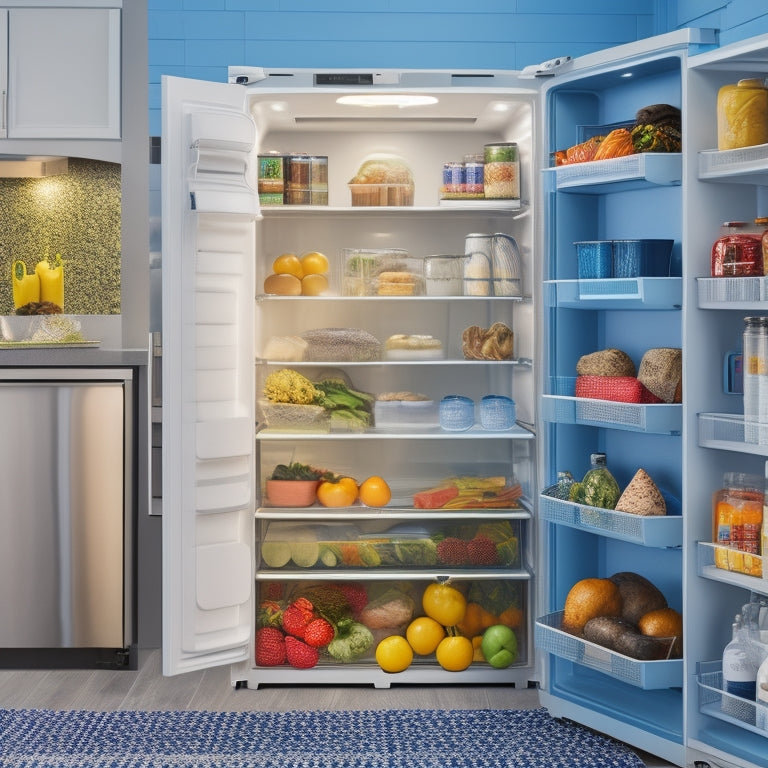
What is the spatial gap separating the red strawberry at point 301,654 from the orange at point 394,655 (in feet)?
0.73

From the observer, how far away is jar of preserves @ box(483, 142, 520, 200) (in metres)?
3.37

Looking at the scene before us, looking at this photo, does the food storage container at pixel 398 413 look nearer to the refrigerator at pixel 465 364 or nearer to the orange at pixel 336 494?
the refrigerator at pixel 465 364

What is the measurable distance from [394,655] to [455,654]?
0.21 meters

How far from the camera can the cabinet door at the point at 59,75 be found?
3.95 m

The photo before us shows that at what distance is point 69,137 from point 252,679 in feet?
7.37

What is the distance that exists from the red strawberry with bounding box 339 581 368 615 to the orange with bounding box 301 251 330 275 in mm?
1126

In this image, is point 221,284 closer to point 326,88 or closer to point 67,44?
point 326,88

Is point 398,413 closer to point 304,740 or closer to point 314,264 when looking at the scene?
point 314,264

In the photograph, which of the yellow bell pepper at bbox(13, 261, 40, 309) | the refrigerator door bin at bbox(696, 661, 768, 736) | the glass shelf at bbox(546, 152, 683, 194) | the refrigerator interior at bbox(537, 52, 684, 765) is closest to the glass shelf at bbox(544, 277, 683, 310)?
the refrigerator interior at bbox(537, 52, 684, 765)

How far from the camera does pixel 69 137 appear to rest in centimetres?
396

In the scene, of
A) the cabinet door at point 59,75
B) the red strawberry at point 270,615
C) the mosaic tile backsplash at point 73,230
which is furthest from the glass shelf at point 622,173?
the mosaic tile backsplash at point 73,230

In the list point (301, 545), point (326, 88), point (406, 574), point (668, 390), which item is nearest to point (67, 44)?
point (326, 88)

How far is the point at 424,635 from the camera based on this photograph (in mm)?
3402

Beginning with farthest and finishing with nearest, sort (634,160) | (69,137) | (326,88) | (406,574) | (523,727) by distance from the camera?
(69,137)
(406,574)
(326,88)
(523,727)
(634,160)
